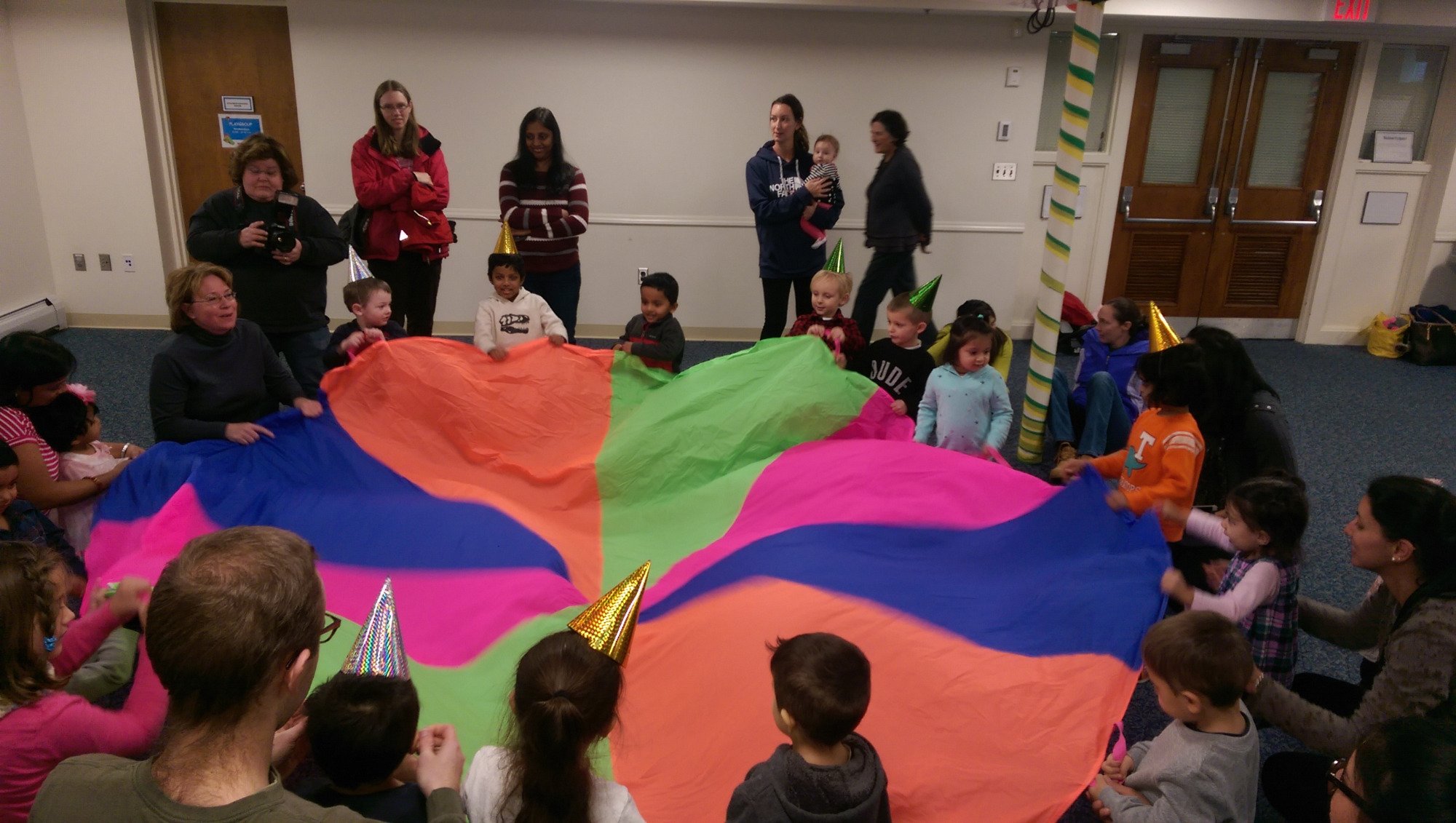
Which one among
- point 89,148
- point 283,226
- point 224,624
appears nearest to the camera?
point 224,624

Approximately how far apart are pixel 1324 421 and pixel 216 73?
274 inches

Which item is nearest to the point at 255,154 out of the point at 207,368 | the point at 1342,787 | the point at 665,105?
the point at 207,368

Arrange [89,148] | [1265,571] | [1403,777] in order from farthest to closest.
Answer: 1. [89,148]
2. [1265,571]
3. [1403,777]

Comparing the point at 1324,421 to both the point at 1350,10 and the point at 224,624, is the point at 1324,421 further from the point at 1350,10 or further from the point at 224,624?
the point at 224,624

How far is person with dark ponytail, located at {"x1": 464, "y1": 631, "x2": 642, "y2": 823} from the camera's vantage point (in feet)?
4.50

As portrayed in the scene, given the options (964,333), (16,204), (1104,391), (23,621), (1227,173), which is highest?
(1227,173)

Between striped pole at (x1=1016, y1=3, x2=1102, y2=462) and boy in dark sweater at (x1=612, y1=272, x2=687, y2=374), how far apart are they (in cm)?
166

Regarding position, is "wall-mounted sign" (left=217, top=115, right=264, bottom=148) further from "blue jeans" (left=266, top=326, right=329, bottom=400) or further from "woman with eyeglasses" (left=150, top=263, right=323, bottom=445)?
"woman with eyeglasses" (left=150, top=263, right=323, bottom=445)

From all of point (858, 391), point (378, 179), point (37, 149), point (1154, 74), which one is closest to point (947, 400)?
point (858, 391)

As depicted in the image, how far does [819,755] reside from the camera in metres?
1.57

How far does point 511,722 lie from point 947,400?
7.25 feet

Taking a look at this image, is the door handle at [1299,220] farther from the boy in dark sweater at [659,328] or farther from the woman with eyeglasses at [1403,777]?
the woman with eyeglasses at [1403,777]

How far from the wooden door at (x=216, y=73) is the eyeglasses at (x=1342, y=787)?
20.1 feet

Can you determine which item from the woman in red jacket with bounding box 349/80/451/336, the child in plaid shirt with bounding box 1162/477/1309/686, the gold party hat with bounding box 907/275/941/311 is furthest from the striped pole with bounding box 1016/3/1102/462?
the woman in red jacket with bounding box 349/80/451/336
